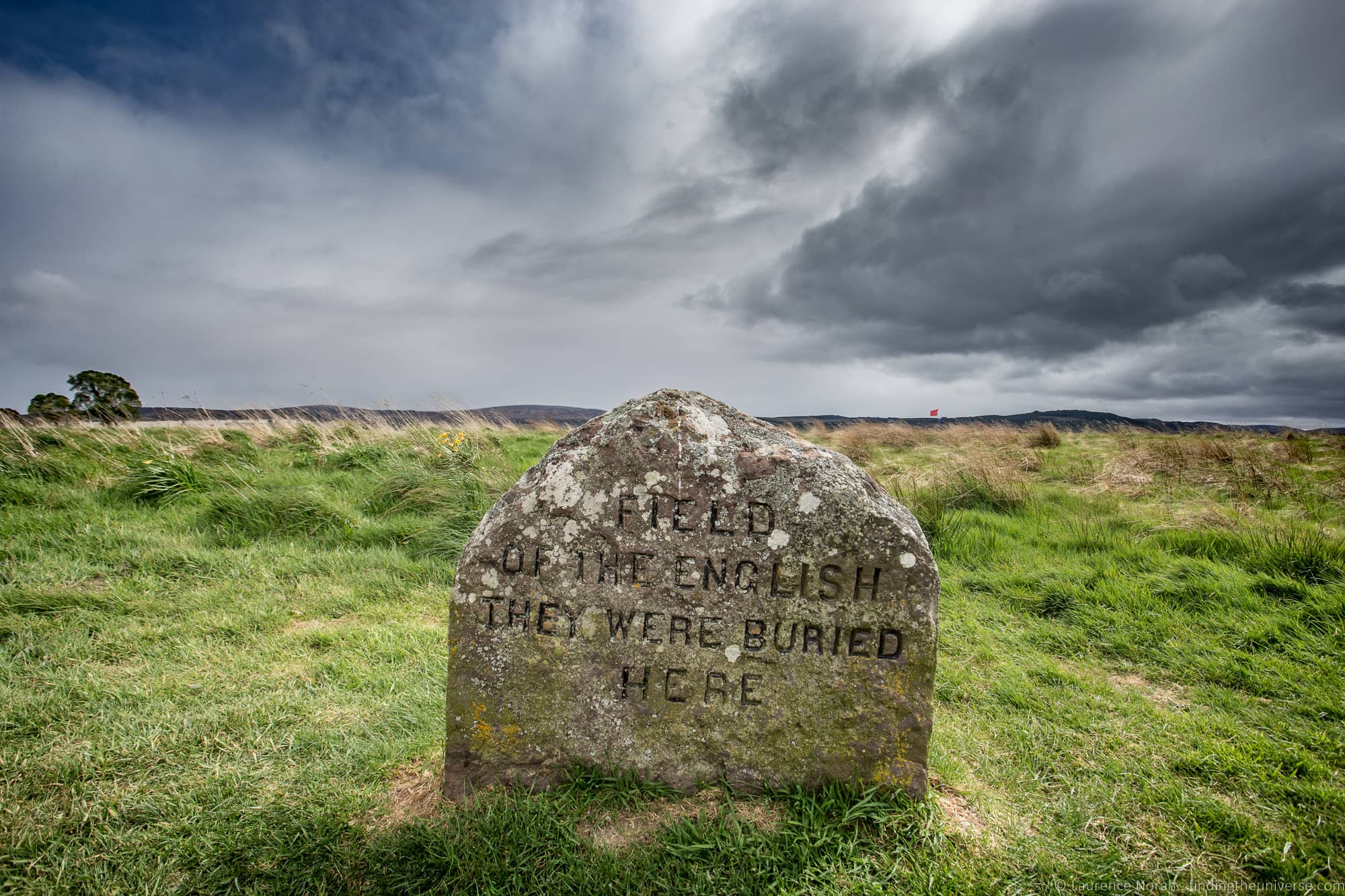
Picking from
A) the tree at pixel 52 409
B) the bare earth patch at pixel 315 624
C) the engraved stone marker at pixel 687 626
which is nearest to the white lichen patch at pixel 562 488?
the engraved stone marker at pixel 687 626

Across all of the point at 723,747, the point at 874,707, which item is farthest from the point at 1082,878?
the point at 723,747

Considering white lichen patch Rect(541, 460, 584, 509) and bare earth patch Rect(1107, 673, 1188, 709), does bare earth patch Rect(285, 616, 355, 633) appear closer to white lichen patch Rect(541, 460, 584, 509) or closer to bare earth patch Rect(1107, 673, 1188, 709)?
white lichen patch Rect(541, 460, 584, 509)

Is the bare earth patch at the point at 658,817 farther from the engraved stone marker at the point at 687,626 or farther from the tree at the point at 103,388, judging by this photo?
the tree at the point at 103,388

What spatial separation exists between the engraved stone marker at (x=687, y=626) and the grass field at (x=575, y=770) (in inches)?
7.4

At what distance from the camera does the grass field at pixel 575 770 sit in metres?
2.34

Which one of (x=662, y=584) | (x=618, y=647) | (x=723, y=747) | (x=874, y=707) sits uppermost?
(x=662, y=584)

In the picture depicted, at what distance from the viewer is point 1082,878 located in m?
2.32

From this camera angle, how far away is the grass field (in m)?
2.34

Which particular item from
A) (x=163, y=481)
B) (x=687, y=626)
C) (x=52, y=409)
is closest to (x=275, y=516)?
(x=163, y=481)

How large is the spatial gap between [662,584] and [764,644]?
0.51 m

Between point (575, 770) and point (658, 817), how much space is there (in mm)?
415

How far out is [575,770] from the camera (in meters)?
2.67

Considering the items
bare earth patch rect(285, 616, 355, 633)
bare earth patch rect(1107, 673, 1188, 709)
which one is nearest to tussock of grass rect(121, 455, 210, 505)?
bare earth patch rect(285, 616, 355, 633)

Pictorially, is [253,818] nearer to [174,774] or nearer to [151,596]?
[174,774]
